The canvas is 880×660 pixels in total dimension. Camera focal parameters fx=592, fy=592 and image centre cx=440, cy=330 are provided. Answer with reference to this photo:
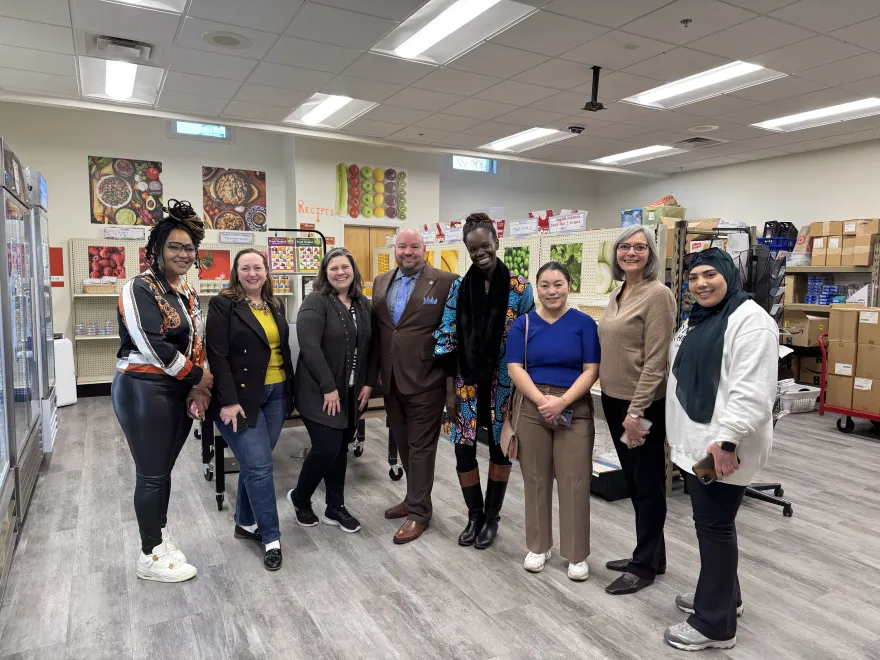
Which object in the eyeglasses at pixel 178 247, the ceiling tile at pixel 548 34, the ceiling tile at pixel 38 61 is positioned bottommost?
the eyeglasses at pixel 178 247

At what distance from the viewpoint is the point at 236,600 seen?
8.14 ft

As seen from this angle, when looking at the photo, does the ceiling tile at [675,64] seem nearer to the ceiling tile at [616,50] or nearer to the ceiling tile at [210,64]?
the ceiling tile at [616,50]

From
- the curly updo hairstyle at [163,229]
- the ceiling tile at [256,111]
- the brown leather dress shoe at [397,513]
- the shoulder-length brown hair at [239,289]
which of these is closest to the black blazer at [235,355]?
the shoulder-length brown hair at [239,289]

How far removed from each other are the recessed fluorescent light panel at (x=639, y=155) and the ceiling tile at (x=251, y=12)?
18.8 ft

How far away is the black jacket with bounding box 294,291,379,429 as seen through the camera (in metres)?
2.84

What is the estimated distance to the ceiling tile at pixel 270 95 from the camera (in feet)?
18.8

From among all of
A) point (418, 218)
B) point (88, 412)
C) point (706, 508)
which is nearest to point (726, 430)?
point (706, 508)

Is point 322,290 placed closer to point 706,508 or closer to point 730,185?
point 706,508

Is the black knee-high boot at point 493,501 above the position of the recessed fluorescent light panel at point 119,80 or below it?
below

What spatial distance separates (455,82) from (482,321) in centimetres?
370

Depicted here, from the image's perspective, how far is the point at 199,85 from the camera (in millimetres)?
5598

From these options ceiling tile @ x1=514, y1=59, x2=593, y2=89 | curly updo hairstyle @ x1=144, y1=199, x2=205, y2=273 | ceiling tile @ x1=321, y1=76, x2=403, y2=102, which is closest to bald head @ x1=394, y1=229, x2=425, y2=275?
curly updo hairstyle @ x1=144, y1=199, x2=205, y2=273

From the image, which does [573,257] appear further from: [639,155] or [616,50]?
→ [639,155]

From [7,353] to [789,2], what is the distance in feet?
16.6
